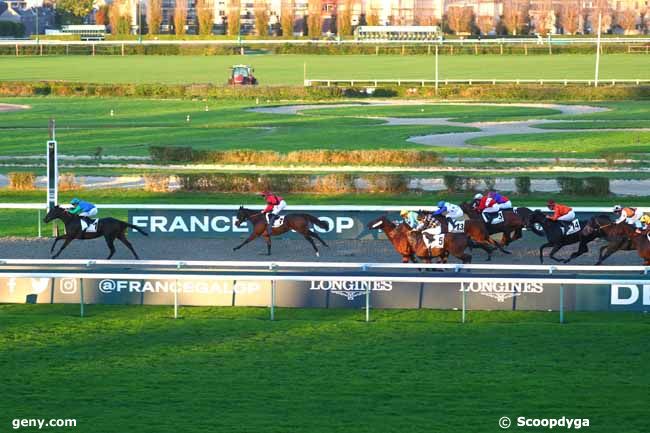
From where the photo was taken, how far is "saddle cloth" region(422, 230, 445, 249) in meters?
19.1

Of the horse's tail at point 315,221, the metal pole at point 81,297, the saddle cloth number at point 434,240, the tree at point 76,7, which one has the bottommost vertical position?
the metal pole at point 81,297

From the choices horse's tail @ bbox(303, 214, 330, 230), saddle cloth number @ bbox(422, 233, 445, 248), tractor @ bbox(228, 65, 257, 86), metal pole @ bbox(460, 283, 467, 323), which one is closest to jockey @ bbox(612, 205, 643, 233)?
saddle cloth number @ bbox(422, 233, 445, 248)

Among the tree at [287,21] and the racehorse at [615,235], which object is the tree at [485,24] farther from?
the racehorse at [615,235]

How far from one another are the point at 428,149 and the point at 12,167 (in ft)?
42.9

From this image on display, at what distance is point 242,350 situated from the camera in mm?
14727

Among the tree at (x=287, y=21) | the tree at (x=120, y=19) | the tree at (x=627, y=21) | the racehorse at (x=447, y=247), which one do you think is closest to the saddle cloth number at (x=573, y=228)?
the racehorse at (x=447, y=247)

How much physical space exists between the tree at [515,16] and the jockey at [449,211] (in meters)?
95.2

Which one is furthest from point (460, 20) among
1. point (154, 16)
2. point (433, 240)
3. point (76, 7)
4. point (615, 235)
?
point (433, 240)

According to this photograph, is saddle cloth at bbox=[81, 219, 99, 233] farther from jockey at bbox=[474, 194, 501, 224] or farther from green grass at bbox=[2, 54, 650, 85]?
green grass at bbox=[2, 54, 650, 85]

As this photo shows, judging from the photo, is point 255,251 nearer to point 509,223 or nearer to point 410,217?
point 410,217

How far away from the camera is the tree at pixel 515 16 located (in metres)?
114

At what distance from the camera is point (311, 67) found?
85.6m

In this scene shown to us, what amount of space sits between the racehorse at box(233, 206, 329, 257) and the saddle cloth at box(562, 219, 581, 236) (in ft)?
13.7

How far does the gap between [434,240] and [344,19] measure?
317 ft
